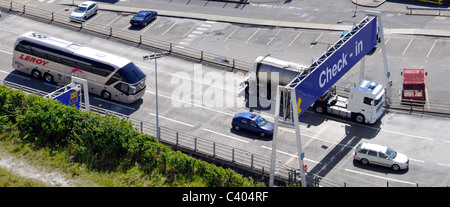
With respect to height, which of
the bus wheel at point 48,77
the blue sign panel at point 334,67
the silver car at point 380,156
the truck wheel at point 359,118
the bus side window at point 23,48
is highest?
the blue sign panel at point 334,67

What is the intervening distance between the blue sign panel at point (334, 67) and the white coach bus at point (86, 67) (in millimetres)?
16784

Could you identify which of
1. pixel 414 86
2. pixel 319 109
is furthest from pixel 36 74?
pixel 414 86

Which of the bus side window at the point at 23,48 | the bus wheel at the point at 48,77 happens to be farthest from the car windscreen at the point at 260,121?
the bus side window at the point at 23,48

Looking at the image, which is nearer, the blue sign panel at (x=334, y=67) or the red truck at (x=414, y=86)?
the blue sign panel at (x=334, y=67)

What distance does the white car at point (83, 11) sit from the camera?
73812mm

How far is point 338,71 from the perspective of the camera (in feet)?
154

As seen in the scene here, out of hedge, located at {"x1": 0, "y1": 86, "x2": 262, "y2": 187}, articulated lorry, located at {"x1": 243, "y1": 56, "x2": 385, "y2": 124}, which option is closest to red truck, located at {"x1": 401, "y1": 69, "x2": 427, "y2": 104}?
articulated lorry, located at {"x1": 243, "y1": 56, "x2": 385, "y2": 124}

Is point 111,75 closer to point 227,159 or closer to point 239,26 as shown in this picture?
point 227,159

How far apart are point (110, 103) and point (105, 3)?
30.5 metres

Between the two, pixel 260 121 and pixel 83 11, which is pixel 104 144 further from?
pixel 83 11

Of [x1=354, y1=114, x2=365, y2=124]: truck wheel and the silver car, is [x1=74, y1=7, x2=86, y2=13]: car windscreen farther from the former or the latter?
the silver car

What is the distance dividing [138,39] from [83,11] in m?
11.1

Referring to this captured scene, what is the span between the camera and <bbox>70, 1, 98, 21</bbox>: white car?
73.8m

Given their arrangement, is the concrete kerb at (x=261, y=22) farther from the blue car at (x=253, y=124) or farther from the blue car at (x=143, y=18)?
the blue car at (x=253, y=124)
